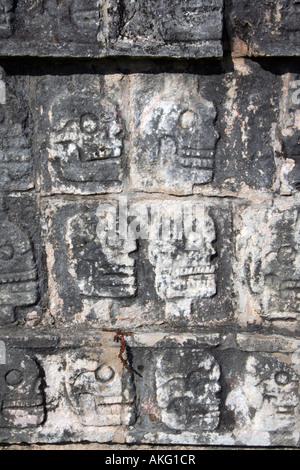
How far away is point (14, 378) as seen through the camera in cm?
215

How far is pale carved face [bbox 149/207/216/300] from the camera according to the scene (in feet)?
6.85

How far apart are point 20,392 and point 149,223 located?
0.94 m

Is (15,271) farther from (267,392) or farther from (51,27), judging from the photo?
(267,392)

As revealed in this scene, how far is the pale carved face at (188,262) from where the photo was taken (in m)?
2.09

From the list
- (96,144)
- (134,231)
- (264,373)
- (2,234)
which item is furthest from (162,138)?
(264,373)

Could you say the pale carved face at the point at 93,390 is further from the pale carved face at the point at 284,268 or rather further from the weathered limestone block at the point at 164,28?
the weathered limestone block at the point at 164,28

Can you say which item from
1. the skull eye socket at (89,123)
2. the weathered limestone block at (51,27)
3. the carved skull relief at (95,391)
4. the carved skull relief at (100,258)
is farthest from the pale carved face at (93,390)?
the weathered limestone block at (51,27)

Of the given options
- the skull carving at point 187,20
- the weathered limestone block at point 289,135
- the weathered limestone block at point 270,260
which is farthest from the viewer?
the weathered limestone block at point 270,260

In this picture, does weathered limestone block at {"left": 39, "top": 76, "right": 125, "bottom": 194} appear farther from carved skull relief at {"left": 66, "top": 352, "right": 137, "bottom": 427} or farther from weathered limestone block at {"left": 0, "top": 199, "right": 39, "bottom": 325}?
carved skull relief at {"left": 66, "top": 352, "right": 137, "bottom": 427}

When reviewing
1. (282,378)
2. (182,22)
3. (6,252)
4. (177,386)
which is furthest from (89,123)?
(282,378)

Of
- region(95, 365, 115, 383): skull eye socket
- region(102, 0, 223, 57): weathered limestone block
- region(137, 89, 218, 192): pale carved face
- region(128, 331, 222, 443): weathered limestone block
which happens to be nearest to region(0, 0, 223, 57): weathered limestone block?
region(102, 0, 223, 57): weathered limestone block

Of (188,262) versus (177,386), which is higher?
(188,262)

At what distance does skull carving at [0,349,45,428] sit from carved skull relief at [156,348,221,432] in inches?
21.1
